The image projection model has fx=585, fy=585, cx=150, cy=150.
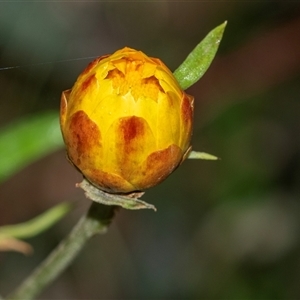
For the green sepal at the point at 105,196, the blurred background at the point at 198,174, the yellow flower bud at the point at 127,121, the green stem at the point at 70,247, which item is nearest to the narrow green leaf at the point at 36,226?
the green stem at the point at 70,247

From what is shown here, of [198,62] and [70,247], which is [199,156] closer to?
[198,62]

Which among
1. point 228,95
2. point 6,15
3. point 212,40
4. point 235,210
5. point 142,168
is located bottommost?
point 235,210

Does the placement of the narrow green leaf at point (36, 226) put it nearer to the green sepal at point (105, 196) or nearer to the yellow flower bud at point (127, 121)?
the green sepal at point (105, 196)

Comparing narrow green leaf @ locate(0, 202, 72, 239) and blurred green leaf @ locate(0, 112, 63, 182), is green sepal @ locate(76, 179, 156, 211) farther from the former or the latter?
blurred green leaf @ locate(0, 112, 63, 182)

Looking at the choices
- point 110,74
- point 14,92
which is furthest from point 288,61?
point 110,74

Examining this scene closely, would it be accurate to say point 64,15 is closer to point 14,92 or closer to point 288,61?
point 14,92

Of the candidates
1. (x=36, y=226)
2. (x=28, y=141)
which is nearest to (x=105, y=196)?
(x=36, y=226)
